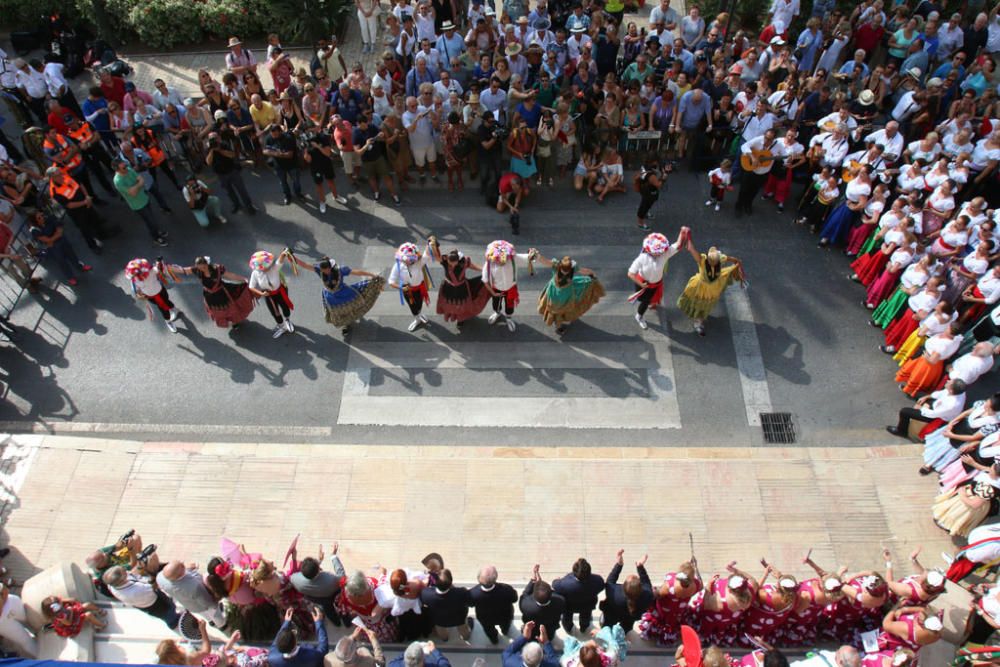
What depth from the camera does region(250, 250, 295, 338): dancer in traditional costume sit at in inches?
382

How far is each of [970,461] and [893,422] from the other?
5.45ft

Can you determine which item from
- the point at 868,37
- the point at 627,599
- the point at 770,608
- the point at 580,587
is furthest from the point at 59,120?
the point at 868,37

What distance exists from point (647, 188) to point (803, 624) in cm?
701

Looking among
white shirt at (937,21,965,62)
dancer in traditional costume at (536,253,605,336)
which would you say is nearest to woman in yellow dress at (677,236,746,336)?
dancer in traditional costume at (536,253,605,336)

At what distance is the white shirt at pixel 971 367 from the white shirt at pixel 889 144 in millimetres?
4141

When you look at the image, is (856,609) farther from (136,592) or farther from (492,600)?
(136,592)

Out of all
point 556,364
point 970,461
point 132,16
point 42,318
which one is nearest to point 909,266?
point 970,461

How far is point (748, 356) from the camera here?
1030cm

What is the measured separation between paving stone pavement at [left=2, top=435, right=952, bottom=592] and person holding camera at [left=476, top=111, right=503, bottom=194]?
5.55 metres

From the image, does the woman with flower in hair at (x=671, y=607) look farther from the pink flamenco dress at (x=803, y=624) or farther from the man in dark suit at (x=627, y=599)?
the pink flamenco dress at (x=803, y=624)

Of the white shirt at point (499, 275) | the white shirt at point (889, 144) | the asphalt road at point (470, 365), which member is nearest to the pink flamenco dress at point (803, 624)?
the asphalt road at point (470, 365)

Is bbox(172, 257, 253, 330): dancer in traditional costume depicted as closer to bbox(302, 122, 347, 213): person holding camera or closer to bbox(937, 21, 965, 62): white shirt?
bbox(302, 122, 347, 213): person holding camera

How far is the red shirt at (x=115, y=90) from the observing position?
12914 mm

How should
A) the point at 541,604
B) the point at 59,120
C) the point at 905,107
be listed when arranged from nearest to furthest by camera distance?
the point at 541,604, the point at 59,120, the point at 905,107
